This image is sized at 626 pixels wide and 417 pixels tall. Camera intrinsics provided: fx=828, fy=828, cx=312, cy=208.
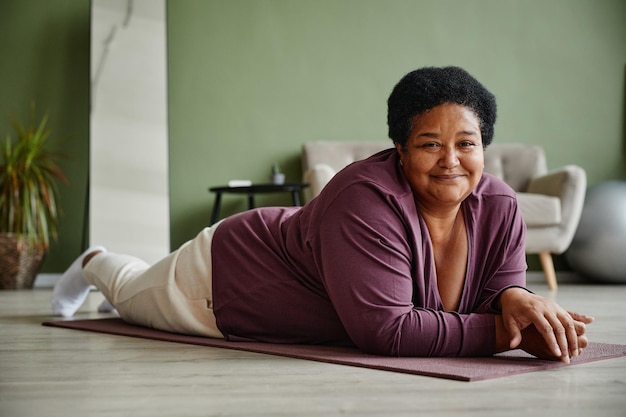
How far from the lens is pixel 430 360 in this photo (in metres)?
1.81

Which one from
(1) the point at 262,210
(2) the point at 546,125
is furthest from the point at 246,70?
(1) the point at 262,210

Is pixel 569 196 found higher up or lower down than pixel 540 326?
higher up

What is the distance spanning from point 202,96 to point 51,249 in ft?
4.67

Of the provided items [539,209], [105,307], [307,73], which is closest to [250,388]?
[105,307]

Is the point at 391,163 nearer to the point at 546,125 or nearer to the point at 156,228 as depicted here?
the point at 156,228

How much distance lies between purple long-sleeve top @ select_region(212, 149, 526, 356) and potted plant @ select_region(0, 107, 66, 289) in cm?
322

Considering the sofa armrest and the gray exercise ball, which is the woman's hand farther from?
the gray exercise ball

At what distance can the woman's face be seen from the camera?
1828mm

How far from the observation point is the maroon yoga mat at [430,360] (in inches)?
65.3

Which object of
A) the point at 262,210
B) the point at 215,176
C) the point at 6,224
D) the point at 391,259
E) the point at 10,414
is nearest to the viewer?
the point at 10,414

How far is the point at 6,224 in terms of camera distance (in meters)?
5.20

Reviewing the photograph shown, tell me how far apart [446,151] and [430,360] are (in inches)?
18.1

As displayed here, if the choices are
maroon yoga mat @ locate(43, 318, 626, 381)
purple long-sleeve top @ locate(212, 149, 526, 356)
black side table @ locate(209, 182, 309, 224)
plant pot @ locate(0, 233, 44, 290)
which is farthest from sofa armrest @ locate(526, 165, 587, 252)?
plant pot @ locate(0, 233, 44, 290)

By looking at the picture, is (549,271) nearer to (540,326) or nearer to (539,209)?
(539,209)
